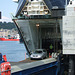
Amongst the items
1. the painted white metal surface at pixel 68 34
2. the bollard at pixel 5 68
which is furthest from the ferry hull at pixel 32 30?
the bollard at pixel 5 68

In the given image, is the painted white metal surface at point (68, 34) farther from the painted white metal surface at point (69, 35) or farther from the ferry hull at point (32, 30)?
the ferry hull at point (32, 30)

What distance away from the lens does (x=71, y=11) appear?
20.2 metres

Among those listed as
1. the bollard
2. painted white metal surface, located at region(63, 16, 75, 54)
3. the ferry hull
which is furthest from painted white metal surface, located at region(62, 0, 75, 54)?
the ferry hull

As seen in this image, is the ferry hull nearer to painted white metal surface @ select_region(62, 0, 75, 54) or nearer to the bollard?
painted white metal surface @ select_region(62, 0, 75, 54)

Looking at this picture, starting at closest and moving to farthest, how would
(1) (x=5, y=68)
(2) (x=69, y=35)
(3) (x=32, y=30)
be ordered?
(1) (x=5, y=68), (2) (x=69, y=35), (3) (x=32, y=30)

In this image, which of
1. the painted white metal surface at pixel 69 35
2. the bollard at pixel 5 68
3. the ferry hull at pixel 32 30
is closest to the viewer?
the bollard at pixel 5 68

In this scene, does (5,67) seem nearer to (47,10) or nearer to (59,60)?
(59,60)

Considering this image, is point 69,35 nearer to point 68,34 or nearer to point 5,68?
point 68,34

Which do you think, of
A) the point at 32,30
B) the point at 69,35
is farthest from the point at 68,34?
the point at 32,30

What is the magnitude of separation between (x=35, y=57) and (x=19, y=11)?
301 inches

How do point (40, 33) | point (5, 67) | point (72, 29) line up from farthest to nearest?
point (40, 33) → point (72, 29) → point (5, 67)

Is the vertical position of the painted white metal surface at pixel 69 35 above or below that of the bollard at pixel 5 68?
above

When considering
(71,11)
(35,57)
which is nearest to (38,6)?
(35,57)

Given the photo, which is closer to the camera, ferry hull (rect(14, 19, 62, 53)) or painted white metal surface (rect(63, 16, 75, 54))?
painted white metal surface (rect(63, 16, 75, 54))
